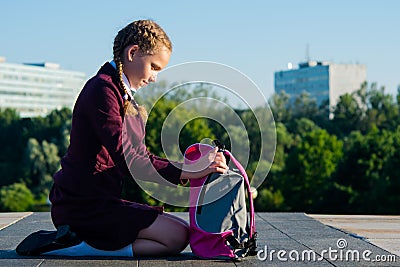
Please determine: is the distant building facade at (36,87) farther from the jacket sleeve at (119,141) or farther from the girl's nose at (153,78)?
the jacket sleeve at (119,141)

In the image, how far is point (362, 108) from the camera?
96312 mm

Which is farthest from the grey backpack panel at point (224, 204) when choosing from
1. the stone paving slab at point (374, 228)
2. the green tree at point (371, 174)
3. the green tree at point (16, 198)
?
the green tree at point (16, 198)

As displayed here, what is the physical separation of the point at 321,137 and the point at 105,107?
62.3m

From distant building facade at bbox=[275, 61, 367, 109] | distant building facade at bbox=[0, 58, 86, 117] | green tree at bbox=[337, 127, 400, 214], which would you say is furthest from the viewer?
distant building facade at bbox=[275, 61, 367, 109]

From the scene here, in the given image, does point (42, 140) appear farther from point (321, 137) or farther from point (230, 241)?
point (230, 241)

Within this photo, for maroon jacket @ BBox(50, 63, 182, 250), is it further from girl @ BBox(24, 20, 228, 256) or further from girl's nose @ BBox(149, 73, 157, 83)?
girl's nose @ BBox(149, 73, 157, 83)

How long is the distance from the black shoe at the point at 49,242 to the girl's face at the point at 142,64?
1106 millimetres

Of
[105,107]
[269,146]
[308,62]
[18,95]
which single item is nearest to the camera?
[105,107]

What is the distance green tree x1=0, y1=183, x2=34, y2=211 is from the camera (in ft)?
227

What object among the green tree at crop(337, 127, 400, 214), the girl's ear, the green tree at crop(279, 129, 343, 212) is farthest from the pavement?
the green tree at crop(279, 129, 343, 212)

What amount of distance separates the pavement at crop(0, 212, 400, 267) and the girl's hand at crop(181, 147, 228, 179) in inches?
22.9

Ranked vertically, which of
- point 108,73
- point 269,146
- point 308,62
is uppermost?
point 308,62

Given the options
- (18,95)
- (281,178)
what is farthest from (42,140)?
(18,95)

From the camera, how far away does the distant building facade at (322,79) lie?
500ft
